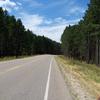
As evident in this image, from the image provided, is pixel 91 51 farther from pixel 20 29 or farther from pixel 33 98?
pixel 33 98

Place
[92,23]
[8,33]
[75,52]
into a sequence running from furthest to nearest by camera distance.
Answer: [75,52], [8,33], [92,23]

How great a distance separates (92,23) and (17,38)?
53959 mm

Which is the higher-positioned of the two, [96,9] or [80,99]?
[96,9]

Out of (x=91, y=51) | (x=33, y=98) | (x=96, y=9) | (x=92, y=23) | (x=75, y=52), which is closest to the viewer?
(x=33, y=98)

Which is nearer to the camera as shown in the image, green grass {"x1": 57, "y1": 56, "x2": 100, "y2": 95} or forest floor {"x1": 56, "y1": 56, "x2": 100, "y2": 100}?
forest floor {"x1": 56, "y1": 56, "x2": 100, "y2": 100}

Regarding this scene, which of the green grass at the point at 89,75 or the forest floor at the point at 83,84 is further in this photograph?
the green grass at the point at 89,75

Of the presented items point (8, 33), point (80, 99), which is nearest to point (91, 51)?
point (8, 33)

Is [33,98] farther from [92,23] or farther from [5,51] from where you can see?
[5,51]

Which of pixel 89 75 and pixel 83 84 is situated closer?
pixel 83 84

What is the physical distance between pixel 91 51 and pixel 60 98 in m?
77.2

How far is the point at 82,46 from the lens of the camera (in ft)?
309

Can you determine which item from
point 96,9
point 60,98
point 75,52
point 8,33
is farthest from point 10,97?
point 75,52

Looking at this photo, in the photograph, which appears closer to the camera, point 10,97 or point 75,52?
point 10,97

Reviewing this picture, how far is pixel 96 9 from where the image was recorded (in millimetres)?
54094
